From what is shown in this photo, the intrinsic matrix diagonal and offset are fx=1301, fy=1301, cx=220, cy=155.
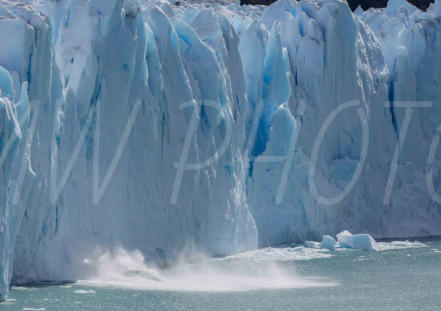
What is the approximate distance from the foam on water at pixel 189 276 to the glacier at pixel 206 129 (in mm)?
192

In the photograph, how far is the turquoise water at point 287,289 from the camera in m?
10.9

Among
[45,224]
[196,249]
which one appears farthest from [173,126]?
[45,224]

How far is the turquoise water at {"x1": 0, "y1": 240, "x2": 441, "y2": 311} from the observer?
10.9 m

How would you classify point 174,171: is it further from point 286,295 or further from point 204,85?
point 286,295

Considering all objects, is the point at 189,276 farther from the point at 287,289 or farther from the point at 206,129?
the point at 206,129

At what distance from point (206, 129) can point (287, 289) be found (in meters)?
2.70

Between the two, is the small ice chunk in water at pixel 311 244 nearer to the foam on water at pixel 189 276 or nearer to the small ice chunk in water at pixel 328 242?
the small ice chunk in water at pixel 328 242

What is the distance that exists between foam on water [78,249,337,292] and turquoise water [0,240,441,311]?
0.01 metres

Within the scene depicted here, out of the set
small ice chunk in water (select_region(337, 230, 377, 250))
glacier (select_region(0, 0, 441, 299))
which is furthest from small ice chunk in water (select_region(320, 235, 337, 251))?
small ice chunk in water (select_region(337, 230, 377, 250))

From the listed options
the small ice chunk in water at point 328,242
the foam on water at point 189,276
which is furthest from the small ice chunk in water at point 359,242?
the foam on water at point 189,276

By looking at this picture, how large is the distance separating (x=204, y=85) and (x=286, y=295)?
332cm

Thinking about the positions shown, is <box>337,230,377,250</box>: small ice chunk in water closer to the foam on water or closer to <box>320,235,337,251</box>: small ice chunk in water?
<box>320,235,337,251</box>: small ice chunk in water

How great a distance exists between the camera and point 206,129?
1422cm

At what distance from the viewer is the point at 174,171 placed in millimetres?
13602
